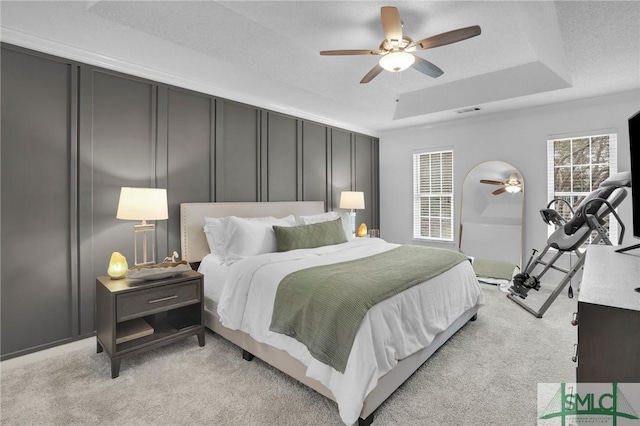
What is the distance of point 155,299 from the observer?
8.39ft

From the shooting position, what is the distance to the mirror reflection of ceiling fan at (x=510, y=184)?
474 centimetres

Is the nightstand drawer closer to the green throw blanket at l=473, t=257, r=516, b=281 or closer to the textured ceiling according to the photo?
the textured ceiling

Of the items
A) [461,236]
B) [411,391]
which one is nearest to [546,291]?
[461,236]

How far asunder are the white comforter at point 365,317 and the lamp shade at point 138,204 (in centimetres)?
84

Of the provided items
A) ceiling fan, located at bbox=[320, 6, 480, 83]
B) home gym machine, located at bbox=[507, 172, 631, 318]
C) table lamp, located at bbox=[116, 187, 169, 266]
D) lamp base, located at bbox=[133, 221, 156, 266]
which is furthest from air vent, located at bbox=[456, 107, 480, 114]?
lamp base, located at bbox=[133, 221, 156, 266]

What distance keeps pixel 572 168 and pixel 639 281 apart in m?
4.08

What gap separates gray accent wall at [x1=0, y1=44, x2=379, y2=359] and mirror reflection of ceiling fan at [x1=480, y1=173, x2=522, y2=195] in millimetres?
3902

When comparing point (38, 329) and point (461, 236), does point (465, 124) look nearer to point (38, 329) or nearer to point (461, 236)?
point (461, 236)

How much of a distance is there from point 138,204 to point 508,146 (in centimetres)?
500

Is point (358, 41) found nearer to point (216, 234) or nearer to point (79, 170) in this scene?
point (216, 234)

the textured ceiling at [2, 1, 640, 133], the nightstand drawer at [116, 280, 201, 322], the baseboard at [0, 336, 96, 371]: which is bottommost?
the baseboard at [0, 336, 96, 371]

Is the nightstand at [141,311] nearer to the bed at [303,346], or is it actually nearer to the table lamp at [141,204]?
the bed at [303,346]

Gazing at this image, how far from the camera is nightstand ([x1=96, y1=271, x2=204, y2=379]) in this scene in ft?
7.79

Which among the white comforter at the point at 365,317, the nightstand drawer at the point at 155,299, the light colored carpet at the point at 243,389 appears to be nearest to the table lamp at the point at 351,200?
the white comforter at the point at 365,317
